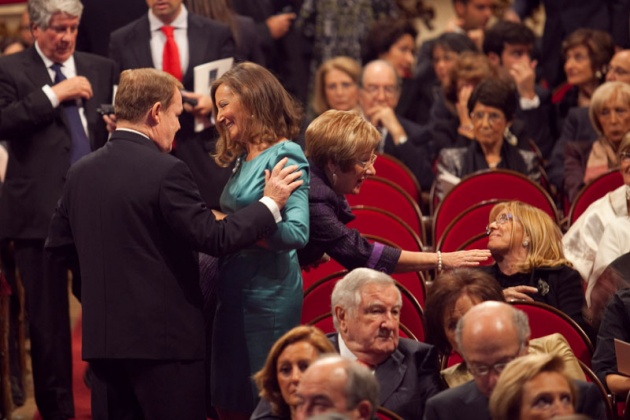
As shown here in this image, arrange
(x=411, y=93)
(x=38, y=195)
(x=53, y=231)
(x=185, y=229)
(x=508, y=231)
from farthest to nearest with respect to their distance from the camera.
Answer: (x=411, y=93), (x=38, y=195), (x=508, y=231), (x=53, y=231), (x=185, y=229)

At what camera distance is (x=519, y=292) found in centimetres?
430

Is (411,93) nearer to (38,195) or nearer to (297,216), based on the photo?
(38,195)

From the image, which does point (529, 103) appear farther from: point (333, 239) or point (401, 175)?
point (333, 239)

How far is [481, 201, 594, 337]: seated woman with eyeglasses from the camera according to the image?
4.39m

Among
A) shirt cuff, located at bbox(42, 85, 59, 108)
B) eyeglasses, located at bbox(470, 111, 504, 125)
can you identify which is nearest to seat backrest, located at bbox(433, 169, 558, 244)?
eyeglasses, located at bbox(470, 111, 504, 125)

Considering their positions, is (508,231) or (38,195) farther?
(38,195)

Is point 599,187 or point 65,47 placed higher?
point 65,47

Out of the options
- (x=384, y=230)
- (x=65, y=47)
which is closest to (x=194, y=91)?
(x=65, y=47)

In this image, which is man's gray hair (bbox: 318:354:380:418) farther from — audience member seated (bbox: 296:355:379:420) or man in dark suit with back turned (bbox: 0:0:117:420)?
man in dark suit with back turned (bbox: 0:0:117:420)

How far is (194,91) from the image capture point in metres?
Answer: 5.37

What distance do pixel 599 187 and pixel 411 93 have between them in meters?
2.81

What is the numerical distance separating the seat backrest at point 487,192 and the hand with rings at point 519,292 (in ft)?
4.49

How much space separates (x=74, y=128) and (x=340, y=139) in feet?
5.60

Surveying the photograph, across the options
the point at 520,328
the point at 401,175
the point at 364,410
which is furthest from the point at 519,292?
the point at 401,175
